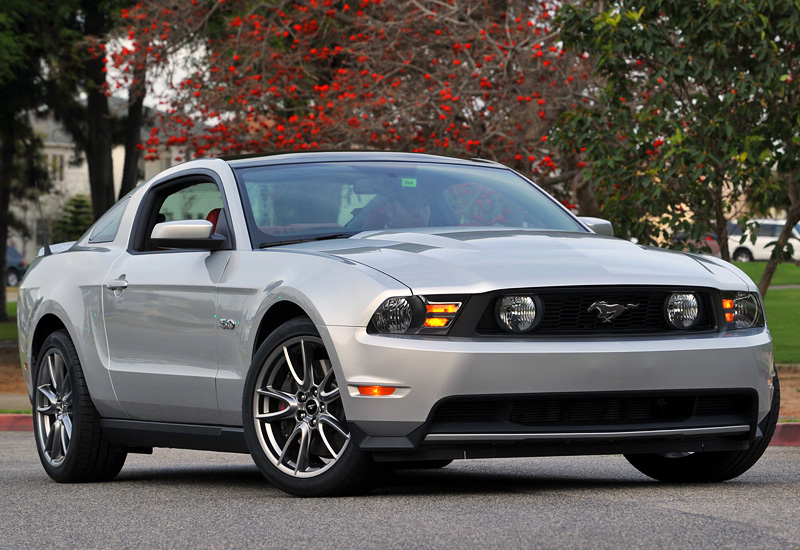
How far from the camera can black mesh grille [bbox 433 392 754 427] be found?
226 inches

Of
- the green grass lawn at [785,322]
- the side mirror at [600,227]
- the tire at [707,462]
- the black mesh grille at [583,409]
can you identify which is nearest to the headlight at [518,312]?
the black mesh grille at [583,409]

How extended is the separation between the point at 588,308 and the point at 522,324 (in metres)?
0.28

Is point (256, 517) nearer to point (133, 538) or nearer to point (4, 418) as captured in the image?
point (133, 538)

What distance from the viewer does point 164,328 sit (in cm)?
708

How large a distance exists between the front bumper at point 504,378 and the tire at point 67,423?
2453 mm

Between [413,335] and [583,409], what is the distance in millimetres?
766

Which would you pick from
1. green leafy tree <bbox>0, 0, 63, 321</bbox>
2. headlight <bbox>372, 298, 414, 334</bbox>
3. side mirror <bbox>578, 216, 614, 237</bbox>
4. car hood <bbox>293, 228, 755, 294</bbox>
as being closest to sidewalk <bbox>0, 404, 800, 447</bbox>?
side mirror <bbox>578, 216, 614, 237</bbox>

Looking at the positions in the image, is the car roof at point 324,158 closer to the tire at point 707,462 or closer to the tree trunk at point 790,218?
the tire at point 707,462

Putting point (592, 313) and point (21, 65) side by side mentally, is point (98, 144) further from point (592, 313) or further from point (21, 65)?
point (592, 313)

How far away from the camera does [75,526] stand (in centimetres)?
558

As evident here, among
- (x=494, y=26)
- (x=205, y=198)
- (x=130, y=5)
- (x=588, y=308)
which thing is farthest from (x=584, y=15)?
(x=130, y=5)

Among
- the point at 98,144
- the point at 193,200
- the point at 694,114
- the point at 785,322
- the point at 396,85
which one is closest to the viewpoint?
the point at 193,200

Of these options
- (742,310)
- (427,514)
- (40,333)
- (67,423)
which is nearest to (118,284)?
(67,423)

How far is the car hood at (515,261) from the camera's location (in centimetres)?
575
